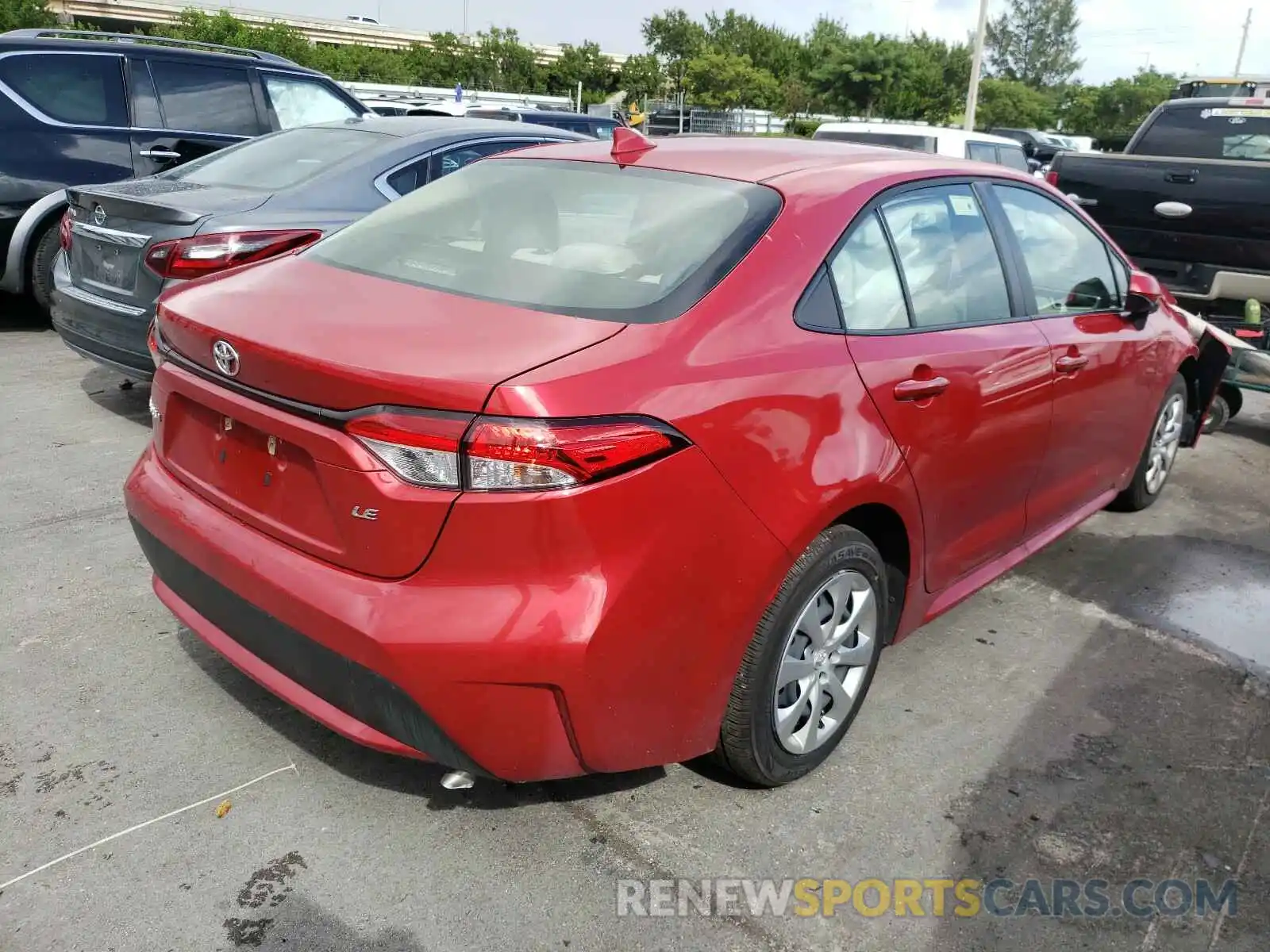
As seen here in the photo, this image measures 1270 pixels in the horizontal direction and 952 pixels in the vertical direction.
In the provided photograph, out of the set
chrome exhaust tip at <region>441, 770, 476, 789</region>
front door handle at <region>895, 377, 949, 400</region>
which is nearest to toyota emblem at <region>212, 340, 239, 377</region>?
chrome exhaust tip at <region>441, 770, 476, 789</region>

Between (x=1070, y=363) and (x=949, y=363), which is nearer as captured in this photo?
(x=949, y=363)

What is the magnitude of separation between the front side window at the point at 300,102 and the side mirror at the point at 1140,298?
Result: 5846mm

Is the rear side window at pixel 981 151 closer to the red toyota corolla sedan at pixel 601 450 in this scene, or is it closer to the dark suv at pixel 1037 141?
the red toyota corolla sedan at pixel 601 450

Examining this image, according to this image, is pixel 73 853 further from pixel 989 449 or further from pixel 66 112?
pixel 66 112

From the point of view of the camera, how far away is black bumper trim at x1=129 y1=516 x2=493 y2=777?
2236mm

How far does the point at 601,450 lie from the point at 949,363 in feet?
4.42

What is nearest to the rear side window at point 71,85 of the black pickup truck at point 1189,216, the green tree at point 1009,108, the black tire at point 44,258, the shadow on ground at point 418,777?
the black tire at point 44,258

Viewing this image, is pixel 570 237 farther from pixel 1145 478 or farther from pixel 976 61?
pixel 976 61

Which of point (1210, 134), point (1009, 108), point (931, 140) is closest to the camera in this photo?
point (1210, 134)

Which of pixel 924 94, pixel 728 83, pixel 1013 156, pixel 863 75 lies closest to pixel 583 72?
pixel 728 83

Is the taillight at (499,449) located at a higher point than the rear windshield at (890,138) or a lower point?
lower

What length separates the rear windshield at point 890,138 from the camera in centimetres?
1273

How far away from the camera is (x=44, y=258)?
279 inches

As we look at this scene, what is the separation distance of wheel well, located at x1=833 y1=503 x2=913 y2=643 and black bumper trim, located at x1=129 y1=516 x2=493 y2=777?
1156 mm
